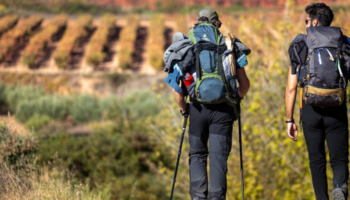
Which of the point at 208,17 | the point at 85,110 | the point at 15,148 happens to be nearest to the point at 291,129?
the point at 208,17

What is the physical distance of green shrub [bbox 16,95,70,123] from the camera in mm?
20250

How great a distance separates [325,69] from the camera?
4441 mm

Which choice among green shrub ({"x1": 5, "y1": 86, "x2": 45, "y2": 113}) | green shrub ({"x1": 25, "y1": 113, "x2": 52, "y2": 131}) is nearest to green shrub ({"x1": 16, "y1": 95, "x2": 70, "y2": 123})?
green shrub ({"x1": 25, "y1": 113, "x2": 52, "y2": 131})

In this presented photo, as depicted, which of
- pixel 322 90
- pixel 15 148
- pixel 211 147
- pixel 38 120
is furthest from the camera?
pixel 38 120

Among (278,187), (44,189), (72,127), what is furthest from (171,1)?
(44,189)

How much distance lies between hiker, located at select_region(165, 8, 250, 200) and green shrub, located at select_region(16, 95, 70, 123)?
1593 cm

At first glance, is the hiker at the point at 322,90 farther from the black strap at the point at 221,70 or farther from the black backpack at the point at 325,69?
the black strap at the point at 221,70

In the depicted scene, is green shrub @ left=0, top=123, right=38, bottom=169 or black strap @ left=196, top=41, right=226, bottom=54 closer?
black strap @ left=196, top=41, right=226, bottom=54

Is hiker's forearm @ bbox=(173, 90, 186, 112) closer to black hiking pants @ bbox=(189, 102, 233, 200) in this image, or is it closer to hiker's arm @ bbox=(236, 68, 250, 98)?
black hiking pants @ bbox=(189, 102, 233, 200)

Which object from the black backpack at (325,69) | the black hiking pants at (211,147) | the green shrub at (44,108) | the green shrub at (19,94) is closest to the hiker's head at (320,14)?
the black backpack at (325,69)

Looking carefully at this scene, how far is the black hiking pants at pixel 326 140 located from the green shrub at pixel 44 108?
16.2 meters

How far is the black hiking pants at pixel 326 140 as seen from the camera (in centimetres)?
455

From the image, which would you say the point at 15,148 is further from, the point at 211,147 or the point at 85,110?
the point at 85,110

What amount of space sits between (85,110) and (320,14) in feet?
55.4
